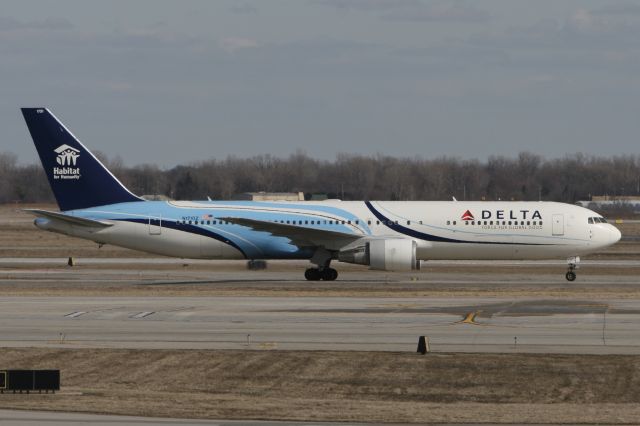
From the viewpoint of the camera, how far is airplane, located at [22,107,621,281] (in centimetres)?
5306

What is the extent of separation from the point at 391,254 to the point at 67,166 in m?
15.8

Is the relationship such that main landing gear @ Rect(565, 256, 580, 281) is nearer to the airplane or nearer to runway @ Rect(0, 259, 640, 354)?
Answer: the airplane

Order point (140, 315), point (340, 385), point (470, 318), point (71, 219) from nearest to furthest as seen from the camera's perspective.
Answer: point (340, 385), point (470, 318), point (140, 315), point (71, 219)

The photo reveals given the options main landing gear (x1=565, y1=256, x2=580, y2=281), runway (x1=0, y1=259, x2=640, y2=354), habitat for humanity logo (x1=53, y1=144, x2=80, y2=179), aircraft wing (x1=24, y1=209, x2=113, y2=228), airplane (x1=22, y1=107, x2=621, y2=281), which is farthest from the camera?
habitat for humanity logo (x1=53, y1=144, x2=80, y2=179)

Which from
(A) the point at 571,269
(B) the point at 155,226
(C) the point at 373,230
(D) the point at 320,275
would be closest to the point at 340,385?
(D) the point at 320,275

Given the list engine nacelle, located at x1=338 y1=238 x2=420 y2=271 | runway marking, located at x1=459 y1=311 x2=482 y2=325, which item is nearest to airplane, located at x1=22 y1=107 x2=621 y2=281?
engine nacelle, located at x1=338 y1=238 x2=420 y2=271

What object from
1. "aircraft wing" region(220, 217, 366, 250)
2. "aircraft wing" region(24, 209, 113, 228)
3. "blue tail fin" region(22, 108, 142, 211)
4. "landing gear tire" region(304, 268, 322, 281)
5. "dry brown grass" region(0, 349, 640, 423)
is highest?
"blue tail fin" region(22, 108, 142, 211)

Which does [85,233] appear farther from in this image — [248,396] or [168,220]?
[248,396]

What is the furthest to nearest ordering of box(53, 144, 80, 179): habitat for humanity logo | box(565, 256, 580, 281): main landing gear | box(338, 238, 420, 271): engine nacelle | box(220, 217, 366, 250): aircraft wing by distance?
box(53, 144, 80, 179): habitat for humanity logo → box(220, 217, 366, 250): aircraft wing → box(565, 256, 580, 281): main landing gear → box(338, 238, 420, 271): engine nacelle

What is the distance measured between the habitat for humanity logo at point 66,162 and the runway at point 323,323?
12101mm

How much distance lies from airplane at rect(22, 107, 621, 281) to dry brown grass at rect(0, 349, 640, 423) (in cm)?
2470

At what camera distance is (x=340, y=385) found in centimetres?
2447

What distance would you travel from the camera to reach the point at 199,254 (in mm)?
53844

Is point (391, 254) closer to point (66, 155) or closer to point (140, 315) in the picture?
point (66, 155)
